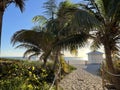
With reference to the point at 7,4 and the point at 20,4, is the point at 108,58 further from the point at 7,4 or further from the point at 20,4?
the point at 7,4

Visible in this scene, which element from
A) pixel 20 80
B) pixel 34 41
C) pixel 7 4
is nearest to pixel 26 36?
pixel 34 41

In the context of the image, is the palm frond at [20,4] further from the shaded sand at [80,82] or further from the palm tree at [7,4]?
the shaded sand at [80,82]

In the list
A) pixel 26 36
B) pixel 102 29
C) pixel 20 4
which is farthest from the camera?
pixel 26 36

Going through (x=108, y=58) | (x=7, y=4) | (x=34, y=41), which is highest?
(x=7, y=4)

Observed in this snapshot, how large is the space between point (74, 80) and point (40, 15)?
5601 mm

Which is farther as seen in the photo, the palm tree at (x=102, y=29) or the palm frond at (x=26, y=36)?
the palm frond at (x=26, y=36)

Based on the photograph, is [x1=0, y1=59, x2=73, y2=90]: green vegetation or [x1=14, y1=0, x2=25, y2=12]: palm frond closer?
[x1=0, y1=59, x2=73, y2=90]: green vegetation

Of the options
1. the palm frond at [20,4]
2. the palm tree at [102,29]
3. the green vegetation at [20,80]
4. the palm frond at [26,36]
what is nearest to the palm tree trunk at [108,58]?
the palm tree at [102,29]

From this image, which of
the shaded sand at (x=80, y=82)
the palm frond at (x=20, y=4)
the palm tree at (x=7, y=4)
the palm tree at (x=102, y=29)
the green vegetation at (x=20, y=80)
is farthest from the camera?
the shaded sand at (x=80, y=82)

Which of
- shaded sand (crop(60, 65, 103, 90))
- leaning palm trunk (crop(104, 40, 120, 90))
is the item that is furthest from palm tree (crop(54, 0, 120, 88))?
shaded sand (crop(60, 65, 103, 90))

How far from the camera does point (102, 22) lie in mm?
10914

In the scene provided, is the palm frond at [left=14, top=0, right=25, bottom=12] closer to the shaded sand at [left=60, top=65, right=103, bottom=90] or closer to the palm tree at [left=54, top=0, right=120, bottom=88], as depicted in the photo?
the palm tree at [left=54, top=0, right=120, bottom=88]

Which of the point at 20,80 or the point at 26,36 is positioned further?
the point at 26,36

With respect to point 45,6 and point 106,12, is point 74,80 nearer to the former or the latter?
point 45,6
